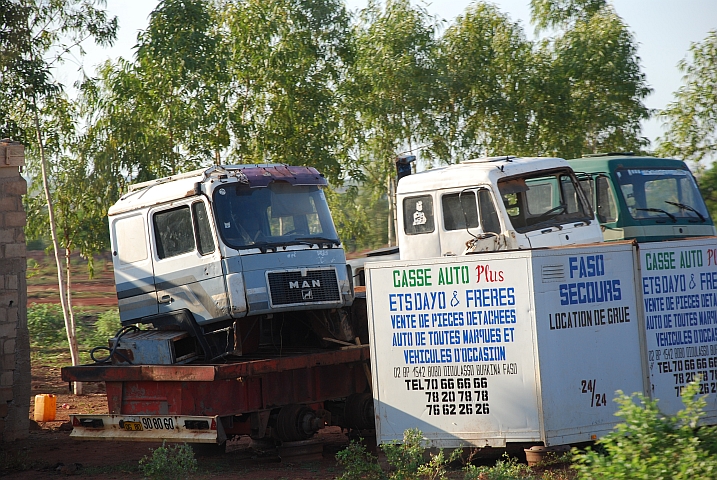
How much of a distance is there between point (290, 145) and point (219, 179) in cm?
722

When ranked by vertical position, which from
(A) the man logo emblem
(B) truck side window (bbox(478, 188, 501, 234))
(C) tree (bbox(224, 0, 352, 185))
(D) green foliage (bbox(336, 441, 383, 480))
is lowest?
(D) green foliage (bbox(336, 441, 383, 480))

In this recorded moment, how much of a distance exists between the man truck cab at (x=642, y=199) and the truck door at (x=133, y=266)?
18.6 feet

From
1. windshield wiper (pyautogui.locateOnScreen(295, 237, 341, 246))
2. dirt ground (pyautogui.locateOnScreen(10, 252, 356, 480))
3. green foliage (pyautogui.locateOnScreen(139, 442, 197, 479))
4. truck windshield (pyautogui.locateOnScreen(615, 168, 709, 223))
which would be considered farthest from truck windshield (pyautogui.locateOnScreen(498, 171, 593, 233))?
green foliage (pyautogui.locateOnScreen(139, 442, 197, 479))

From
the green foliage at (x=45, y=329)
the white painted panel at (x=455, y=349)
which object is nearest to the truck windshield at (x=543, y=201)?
the white painted panel at (x=455, y=349)

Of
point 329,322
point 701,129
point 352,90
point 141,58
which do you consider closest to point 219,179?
point 329,322

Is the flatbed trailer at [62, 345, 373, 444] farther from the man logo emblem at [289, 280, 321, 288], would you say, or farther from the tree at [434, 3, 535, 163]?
the tree at [434, 3, 535, 163]

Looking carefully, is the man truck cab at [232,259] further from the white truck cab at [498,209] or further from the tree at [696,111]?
the tree at [696,111]

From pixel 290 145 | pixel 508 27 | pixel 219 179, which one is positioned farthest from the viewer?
pixel 508 27

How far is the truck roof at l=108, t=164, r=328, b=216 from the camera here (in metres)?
9.91

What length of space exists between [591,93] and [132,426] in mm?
15067

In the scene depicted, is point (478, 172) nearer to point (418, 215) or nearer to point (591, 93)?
point (418, 215)

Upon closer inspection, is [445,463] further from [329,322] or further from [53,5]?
[53,5]

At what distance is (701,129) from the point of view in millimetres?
19375

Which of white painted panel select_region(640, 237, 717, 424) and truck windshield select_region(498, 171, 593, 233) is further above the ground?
truck windshield select_region(498, 171, 593, 233)
